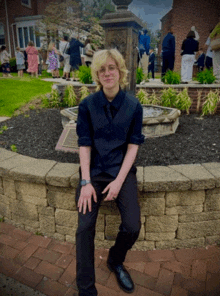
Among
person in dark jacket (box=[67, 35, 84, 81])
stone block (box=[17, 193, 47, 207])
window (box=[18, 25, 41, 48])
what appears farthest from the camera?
window (box=[18, 25, 41, 48])

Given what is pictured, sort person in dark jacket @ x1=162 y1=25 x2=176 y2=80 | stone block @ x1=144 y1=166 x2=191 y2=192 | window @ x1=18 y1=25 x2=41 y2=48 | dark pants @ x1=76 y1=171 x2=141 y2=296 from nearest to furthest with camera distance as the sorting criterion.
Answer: dark pants @ x1=76 y1=171 x2=141 y2=296
stone block @ x1=144 y1=166 x2=191 y2=192
person in dark jacket @ x1=162 y1=25 x2=176 y2=80
window @ x1=18 y1=25 x2=41 y2=48

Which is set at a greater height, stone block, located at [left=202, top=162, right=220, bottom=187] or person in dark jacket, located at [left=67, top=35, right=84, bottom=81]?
person in dark jacket, located at [left=67, top=35, right=84, bottom=81]

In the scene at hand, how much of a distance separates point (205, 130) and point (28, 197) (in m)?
3.18

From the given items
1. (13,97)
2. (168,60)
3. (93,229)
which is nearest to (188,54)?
(168,60)

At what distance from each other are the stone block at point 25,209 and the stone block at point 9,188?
9 centimetres

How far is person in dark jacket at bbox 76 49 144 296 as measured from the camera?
6.50 ft

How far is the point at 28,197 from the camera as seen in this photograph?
270cm

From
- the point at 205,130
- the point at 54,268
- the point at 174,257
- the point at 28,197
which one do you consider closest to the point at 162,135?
the point at 205,130

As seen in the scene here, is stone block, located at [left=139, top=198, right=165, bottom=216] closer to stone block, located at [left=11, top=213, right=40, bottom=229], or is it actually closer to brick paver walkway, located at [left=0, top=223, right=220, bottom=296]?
brick paver walkway, located at [left=0, top=223, right=220, bottom=296]

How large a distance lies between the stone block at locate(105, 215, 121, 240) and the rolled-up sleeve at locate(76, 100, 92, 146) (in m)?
0.88

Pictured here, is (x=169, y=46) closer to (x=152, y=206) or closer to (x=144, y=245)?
(x=152, y=206)

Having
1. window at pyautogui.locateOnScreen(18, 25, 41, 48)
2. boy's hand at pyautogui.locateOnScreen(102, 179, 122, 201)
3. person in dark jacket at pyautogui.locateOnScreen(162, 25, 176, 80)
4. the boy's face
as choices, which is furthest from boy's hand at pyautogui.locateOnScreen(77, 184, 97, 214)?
window at pyautogui.locateOnScreen(18, 25, 41, 48)

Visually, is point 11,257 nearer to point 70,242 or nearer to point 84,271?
point 70,242

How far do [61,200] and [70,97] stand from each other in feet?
12.4
